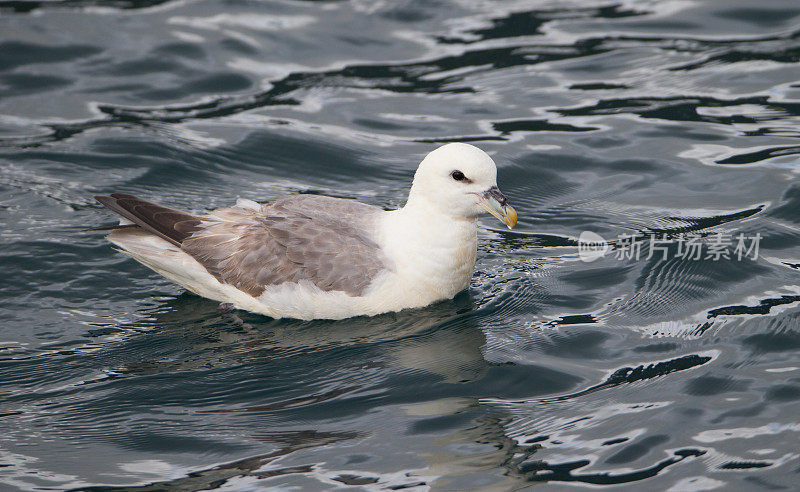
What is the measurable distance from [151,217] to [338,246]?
1.34m

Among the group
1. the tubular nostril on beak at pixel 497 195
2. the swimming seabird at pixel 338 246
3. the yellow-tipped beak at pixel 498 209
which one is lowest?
the swimming seabird at pixel 338 246

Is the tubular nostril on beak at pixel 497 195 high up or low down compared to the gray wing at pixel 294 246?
up

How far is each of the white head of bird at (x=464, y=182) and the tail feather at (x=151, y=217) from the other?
1.70m

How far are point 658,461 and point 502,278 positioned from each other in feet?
7.41

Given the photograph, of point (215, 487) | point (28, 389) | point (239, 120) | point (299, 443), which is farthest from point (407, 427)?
point (239, 120)

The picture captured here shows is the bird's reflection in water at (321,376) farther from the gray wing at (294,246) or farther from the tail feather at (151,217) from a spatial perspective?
the tail feather at (151,217)

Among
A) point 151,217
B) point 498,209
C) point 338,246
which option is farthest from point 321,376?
point 151,217

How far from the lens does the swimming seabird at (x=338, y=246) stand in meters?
6.29

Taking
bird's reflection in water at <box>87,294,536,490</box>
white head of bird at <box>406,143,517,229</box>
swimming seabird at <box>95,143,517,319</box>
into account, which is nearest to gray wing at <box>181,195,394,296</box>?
swimming seabird at <box>95,143,517,319</box>

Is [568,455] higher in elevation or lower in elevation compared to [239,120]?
lower

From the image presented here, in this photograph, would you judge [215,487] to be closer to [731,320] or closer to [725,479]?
[725,479]

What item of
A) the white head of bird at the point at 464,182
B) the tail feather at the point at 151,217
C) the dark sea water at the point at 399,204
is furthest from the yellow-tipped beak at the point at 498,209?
the tail feather at the point at 151,217

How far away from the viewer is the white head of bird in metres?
6.18

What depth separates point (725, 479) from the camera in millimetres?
4859
